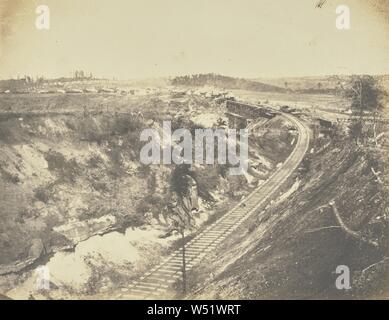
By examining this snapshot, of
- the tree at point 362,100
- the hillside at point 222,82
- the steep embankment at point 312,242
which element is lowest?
the steep embankment at point 312,242

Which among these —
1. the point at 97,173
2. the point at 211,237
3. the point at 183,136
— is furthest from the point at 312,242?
the point at 97,173

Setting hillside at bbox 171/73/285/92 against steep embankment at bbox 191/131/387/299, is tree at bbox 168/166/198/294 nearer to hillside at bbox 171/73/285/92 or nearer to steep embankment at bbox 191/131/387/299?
steep embankment at bbox 191/131/387/299

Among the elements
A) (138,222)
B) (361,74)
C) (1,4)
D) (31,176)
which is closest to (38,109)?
(31,176)

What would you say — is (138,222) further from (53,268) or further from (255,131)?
(255,131)

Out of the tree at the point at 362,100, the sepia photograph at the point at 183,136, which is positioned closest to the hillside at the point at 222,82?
the sepia photograph at the point at 183,136

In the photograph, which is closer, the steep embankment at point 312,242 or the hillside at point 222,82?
A: the steep embankment at point 312,242

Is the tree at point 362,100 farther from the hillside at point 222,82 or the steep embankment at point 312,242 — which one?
the hillside at point 222,82
